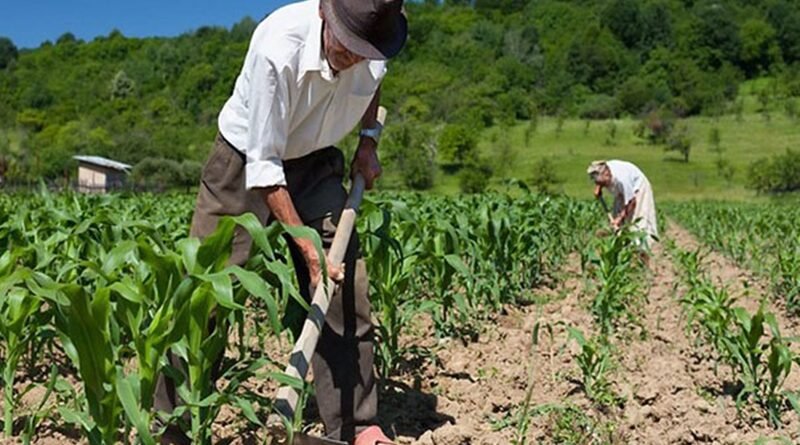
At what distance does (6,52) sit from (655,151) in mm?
83394

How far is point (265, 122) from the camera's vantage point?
258cm

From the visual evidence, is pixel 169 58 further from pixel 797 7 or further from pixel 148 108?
pixel 797 7

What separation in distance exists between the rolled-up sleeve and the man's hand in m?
0.57

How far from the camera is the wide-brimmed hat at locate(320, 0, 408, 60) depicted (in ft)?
8.30

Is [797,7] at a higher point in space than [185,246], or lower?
higher

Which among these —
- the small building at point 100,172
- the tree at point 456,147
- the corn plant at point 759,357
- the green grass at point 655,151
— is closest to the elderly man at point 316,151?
the corn plant at point 759,357

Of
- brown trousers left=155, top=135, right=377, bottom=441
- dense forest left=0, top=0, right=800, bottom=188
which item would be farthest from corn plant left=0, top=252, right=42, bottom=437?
dense forest left=0, top=0, right=800, bottom=188

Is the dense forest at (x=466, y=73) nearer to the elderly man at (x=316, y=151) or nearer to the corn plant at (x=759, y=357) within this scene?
the corn plant at (x=759, y=357)

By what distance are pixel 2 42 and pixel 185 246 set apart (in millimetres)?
112975

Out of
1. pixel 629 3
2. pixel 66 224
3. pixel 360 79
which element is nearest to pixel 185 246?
pixel 360 79

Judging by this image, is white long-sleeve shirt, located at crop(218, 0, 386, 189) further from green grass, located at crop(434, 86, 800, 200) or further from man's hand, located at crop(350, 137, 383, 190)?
green grass, located at crop(434, 86, 800, 200)

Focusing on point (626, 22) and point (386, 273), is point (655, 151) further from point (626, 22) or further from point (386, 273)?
point (386, 273)

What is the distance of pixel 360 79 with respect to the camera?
9.40ft

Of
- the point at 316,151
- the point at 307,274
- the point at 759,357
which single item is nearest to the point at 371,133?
the point at 316,151
